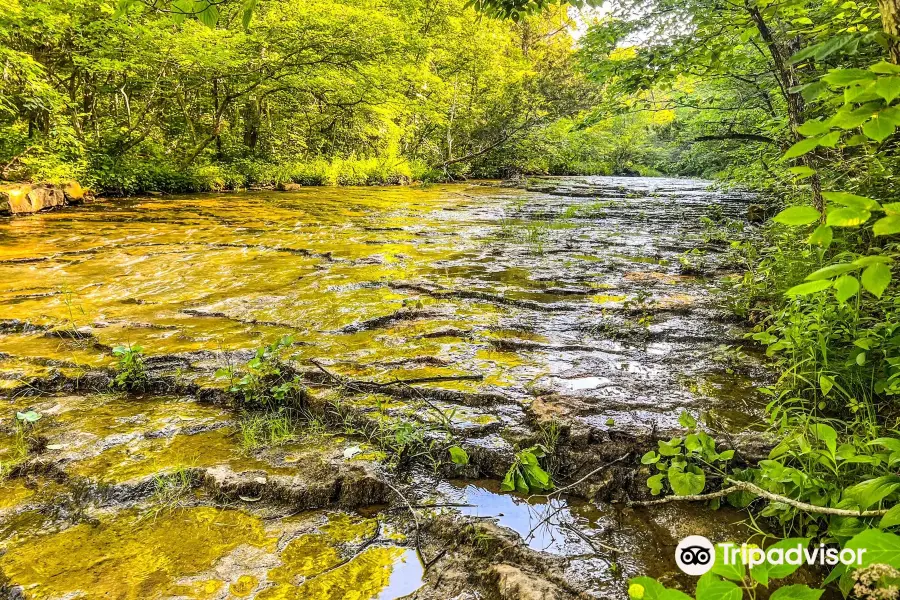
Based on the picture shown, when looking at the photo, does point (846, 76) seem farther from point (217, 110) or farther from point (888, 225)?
point (217, 110)

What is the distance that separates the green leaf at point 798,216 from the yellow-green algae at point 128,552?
1974mm

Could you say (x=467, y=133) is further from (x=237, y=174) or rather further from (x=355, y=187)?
(x=237, y=174)

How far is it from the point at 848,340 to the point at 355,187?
1850 cm

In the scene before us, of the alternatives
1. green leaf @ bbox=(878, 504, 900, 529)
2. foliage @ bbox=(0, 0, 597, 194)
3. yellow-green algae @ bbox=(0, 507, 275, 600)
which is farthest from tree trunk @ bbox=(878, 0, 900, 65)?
foliage @ bbox=(0, 0, 597, 194)

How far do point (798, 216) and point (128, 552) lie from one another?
237cm

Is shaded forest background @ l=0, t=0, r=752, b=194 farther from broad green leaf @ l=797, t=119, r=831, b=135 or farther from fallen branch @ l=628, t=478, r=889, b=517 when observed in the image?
fallen branch @ l=628, t=478, r=889, b=517

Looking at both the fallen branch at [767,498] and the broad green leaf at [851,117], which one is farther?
the fallen branch at [767,498]

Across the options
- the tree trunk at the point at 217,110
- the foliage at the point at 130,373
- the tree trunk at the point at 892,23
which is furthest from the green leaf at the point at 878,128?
the tree trunk at the point at 217,110

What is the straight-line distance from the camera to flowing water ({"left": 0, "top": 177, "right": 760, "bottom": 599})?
182 centimetres

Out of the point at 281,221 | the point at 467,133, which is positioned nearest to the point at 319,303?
the point at 281,221

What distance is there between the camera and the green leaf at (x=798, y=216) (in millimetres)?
968

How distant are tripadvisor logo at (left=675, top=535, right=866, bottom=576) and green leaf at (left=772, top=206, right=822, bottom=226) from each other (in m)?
0.70

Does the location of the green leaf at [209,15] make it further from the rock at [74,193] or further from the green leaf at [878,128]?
the rock at [74,193]

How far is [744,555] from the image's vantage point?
1.16 metres
